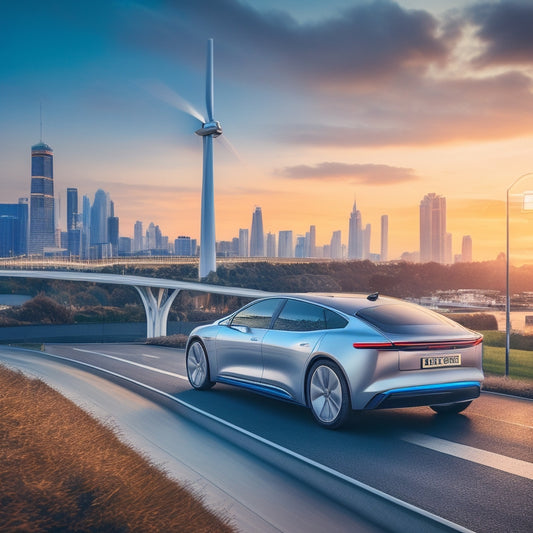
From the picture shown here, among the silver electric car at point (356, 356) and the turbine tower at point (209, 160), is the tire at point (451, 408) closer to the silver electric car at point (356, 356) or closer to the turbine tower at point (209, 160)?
the silver electric car at point (356, 356)

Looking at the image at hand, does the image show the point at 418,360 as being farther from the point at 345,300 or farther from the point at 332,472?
the point at 332,472

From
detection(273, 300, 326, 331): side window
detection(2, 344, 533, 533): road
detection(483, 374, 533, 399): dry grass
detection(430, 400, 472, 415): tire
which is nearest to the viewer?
detection(2, 344, 533, 533): road

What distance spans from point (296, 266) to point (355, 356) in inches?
3354

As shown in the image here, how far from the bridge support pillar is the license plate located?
44.9 meters

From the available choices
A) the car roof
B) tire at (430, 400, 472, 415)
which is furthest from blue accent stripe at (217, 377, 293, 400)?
tire at (430, 400, 472, 415)

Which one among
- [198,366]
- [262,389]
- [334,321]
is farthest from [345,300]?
[198,366]

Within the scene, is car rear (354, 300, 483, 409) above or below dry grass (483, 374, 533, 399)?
above

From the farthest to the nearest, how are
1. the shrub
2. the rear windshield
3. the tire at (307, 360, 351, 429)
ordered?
the shrub, the rear windshield, the tire at (307, 360, 351, 429)

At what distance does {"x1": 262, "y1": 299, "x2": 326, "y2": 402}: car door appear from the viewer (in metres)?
7.21

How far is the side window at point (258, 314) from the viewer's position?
8188 millimetres

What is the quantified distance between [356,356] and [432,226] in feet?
333

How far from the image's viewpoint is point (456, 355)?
6.89m

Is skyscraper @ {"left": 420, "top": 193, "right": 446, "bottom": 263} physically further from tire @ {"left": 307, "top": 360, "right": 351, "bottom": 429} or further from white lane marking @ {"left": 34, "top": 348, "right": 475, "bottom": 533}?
tire @ {"left": 307, "top": 360, "right": 351, "bottom": 429}

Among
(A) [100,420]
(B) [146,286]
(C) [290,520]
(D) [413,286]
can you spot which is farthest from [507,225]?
(D) [413,286]
